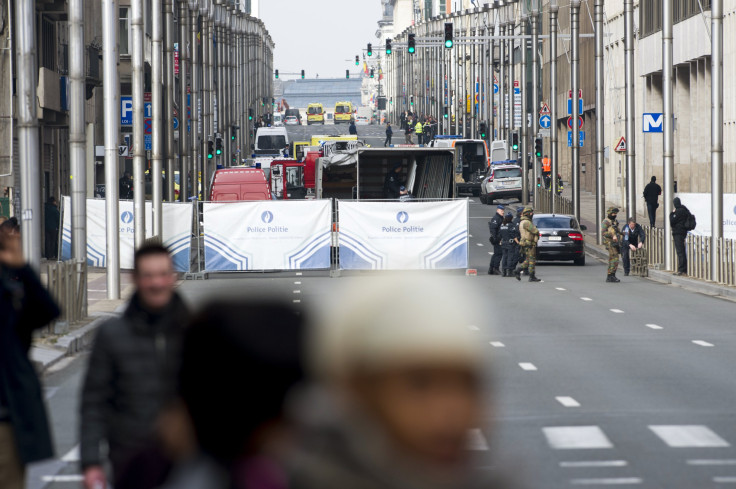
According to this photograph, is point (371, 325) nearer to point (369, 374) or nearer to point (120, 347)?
point (369, 374)

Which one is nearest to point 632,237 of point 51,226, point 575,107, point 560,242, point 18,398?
point 560,242

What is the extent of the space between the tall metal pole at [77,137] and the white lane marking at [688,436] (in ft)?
42.4

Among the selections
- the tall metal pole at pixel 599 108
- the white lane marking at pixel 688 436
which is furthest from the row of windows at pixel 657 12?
the white lane marking at pixel 688 436

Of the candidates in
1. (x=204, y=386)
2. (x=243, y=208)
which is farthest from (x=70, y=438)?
(x=243, y=208)

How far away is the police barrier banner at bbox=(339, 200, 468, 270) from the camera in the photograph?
32844 mm

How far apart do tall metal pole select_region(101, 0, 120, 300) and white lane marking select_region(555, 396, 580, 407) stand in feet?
46.4

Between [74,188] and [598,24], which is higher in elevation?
[598,24]

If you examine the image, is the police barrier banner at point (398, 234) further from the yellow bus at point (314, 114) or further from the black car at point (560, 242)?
the yellow bus at point (314, 114)

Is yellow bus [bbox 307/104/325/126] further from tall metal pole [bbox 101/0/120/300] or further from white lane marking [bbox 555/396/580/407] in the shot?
white lane marking [bbox 555/396/580/407]

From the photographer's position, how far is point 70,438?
1174cm

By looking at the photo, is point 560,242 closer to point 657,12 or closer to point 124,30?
point 124,30

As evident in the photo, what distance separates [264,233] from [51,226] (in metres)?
7.67

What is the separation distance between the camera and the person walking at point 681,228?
32.3 metres

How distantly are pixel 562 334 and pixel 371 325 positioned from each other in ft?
58.9
